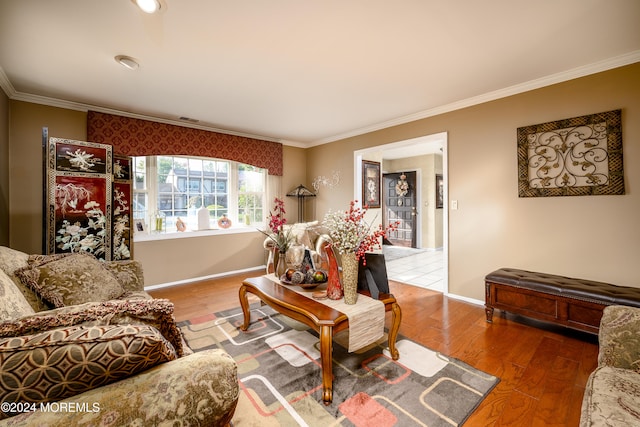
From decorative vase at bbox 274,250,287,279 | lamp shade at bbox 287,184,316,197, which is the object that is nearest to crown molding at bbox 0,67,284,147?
lamp shade at bbox 287,184,316,197

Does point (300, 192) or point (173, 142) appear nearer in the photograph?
point (173, 142)

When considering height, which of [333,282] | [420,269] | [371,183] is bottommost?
[420,269]

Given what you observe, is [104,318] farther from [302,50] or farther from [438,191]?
[438,191]

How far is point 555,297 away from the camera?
2.39 m

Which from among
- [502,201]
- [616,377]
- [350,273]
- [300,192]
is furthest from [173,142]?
[616,377]

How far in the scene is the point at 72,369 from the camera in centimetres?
78

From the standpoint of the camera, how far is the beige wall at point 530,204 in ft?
7.95

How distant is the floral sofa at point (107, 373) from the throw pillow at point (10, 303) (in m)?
0.03

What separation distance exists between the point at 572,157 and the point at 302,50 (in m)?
2.73

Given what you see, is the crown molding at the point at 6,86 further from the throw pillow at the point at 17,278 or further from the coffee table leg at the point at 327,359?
the coffee table leg at the point at 327,359

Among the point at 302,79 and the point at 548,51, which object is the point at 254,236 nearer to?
the point at 302,79

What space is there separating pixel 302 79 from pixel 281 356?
8.28 ft

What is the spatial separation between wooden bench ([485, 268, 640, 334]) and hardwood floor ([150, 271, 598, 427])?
198mm

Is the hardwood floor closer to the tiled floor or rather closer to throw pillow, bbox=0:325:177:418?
the tiled floor
